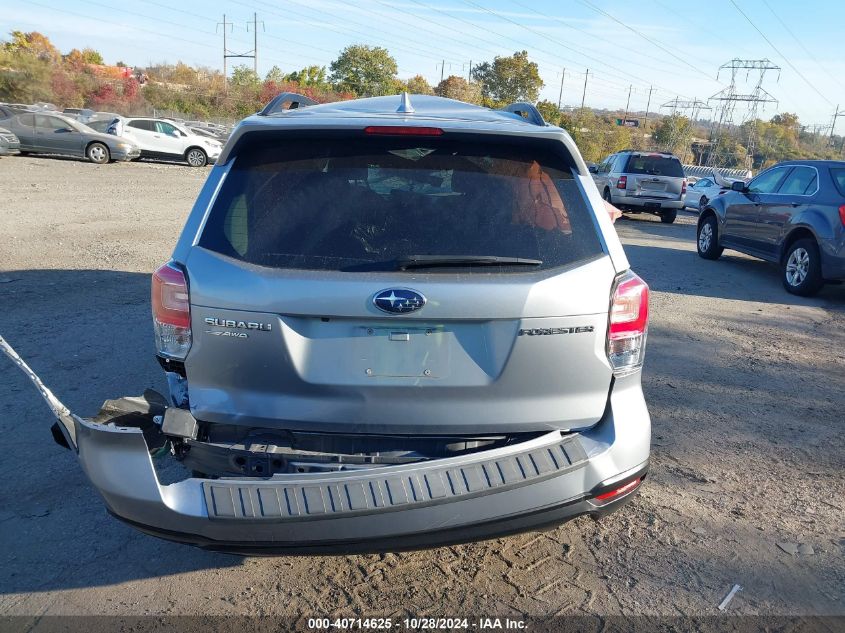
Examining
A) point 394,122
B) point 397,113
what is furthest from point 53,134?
point 394,122

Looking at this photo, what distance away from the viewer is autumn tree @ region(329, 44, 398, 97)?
226 ft

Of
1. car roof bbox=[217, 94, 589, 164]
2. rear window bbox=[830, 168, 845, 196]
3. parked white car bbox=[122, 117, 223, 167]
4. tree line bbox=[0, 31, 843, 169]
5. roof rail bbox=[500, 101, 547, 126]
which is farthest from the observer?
tree line bbox=[0, 31, 843, 169]

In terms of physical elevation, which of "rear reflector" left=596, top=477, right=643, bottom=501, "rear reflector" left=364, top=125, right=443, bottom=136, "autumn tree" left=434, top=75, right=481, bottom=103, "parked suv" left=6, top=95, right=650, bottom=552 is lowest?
"rear reflector" left=596, top=477, right=643, bottom=501

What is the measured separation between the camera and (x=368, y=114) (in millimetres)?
3158

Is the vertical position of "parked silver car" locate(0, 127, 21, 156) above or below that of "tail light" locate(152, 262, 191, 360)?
below

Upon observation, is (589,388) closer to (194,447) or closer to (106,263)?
(194,447)

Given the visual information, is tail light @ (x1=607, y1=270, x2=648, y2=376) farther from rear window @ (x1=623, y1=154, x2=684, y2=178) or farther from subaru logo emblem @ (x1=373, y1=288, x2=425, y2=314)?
rear window @ (x1=623, y1=154, x2=684, y2=178)

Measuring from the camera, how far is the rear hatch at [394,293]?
2650 mm

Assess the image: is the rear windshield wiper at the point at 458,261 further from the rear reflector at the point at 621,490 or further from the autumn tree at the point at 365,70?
the autumn tree at the point at 365,70

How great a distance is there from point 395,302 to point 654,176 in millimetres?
17284

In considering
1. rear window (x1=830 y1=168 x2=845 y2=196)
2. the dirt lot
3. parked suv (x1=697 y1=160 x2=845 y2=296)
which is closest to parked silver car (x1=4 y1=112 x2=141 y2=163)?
the dirt lot

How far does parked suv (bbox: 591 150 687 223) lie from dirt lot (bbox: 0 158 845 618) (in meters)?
11.2

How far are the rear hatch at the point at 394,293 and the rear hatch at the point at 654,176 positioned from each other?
54.0ft

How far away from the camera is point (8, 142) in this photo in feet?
75.8
